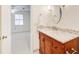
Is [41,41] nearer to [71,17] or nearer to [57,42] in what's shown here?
[57,42]

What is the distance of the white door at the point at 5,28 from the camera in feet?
4.13

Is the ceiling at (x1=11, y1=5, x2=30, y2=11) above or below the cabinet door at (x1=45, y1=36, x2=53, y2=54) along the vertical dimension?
above

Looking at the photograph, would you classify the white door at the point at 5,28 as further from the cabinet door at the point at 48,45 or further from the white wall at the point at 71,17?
the white wall at the point at 71,17

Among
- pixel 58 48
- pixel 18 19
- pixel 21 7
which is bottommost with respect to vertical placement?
pixel 58 48

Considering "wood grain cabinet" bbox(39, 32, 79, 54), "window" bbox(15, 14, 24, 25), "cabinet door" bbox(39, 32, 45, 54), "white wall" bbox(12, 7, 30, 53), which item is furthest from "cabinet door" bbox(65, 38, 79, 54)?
"window" bbox(15, 14, 24, 25)

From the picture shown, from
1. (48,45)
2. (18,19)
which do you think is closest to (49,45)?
(48,45)

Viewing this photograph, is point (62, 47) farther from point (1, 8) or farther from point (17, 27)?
point (1, 8)

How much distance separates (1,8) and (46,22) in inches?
19.0

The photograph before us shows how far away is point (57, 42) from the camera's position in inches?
50.4

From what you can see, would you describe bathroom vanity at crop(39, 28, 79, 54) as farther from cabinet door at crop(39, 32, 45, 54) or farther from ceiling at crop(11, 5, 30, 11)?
ceiling at crop(11, 5, 30, 11)

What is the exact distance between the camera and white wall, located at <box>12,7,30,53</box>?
1.26 m

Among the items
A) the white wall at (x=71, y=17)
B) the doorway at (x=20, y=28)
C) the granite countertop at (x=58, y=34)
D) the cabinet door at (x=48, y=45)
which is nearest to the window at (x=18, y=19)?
the doorway at (x=20, y=28)

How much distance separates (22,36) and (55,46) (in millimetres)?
360

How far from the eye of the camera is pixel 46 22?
1.28 meters
